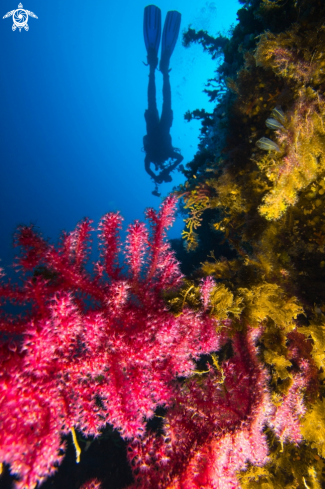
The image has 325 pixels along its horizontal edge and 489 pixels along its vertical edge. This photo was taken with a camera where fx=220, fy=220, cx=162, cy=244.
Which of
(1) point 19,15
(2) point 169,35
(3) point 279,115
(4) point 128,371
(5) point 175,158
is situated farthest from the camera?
(1) point 19,15

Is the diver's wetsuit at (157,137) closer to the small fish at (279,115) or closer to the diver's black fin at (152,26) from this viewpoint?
the diver's black fin at (152,26)

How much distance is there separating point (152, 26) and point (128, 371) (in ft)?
68.5

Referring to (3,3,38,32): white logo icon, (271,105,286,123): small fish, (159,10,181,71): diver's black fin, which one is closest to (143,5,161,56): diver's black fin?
(159,10,181,71): diver's black fin

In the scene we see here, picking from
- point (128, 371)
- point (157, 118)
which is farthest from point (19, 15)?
point (128, 371)

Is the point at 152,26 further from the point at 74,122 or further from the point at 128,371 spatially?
the point at 74,122

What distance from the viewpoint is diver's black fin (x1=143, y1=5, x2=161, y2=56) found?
1508cm

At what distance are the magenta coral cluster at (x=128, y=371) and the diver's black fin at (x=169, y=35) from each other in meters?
19.3

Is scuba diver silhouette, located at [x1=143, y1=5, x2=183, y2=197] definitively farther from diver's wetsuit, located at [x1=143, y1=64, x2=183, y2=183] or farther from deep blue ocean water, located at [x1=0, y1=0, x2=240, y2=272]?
deep blue ocean water, located at [x1=0, y1=0, x2=240, y2=272]

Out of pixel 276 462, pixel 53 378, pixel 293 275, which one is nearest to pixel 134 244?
pixel 53 378

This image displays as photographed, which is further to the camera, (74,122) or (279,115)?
(74,122)

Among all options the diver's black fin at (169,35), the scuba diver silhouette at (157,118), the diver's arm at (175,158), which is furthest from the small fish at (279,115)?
the diver's black fin at (169,35)

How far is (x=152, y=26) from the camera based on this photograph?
15.2 meters

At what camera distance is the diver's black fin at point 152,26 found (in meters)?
15.1

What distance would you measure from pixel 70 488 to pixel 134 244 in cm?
432
